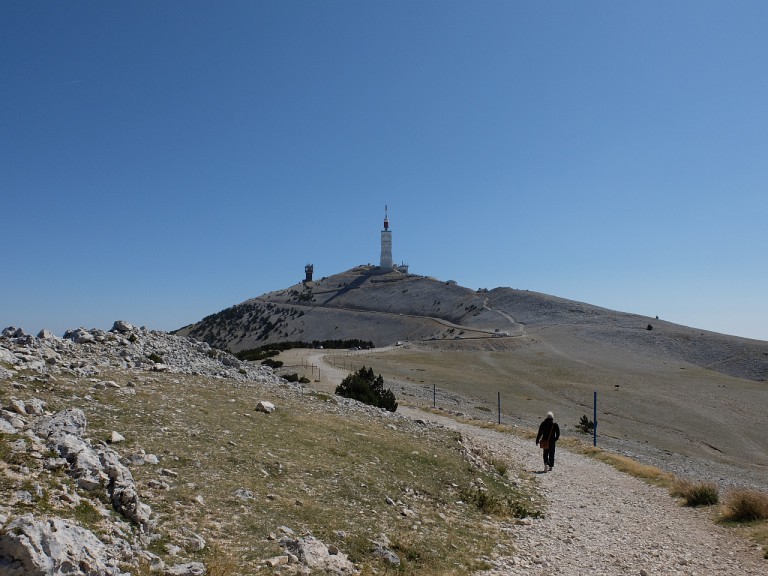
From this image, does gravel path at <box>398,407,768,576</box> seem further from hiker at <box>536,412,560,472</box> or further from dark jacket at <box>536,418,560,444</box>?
dark jacket at <box>536,418,560,444</box>

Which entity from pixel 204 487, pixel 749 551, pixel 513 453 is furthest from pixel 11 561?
pixel 513 453

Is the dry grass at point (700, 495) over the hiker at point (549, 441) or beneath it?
beneath

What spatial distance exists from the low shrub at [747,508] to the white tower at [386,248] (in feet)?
522

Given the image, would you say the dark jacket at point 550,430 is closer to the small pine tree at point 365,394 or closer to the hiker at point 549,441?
the hiker at point 549,441

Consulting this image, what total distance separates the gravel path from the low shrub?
1.74 ft

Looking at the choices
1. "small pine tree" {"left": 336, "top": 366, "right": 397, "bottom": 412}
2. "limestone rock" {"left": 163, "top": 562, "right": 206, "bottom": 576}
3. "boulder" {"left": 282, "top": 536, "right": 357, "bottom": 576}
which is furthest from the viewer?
"small pine tree" {"left": 336, "top": 366, "right": 397, "bottom": 412}

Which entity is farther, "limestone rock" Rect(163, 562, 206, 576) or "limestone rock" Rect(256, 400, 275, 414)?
"limestone rock" Rect(256, 400, 275, 414)

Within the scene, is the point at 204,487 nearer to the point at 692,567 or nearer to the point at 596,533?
the point at 596,533

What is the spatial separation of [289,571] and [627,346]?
8589cm

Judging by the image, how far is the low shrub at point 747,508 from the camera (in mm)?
11734

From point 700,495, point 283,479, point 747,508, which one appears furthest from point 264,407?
point 747,508

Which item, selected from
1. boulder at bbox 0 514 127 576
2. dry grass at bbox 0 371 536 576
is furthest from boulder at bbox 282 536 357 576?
boulder at bbox 0 514 127 576

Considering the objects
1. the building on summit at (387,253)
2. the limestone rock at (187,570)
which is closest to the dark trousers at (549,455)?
the limestone rock at (187,570)

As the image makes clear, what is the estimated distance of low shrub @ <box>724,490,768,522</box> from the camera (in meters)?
11.7
